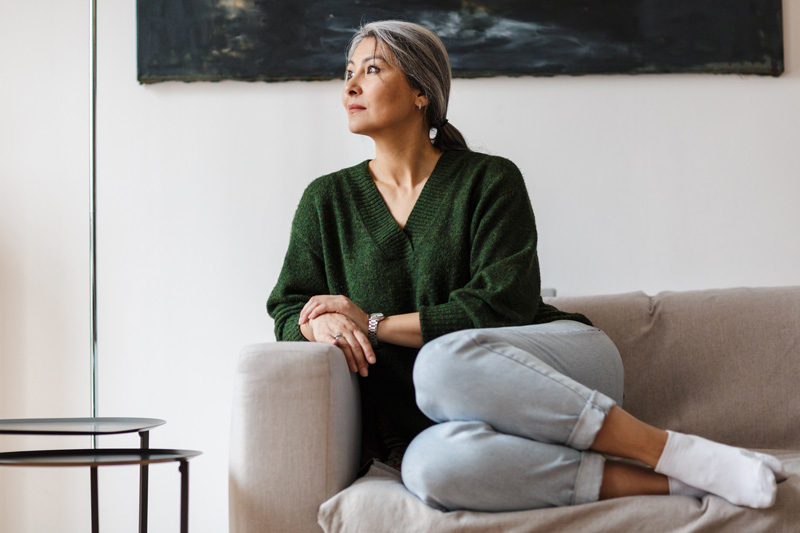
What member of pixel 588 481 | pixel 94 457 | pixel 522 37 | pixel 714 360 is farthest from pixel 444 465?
pixel 522 37

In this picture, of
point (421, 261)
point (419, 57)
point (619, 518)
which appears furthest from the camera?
point (419, 57)

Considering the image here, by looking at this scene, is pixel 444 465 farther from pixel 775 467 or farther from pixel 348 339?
pixel 775 467

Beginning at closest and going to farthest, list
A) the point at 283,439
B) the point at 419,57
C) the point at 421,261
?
1. the point at 283,439
2. the point at 421,261
3. the point at 419,57

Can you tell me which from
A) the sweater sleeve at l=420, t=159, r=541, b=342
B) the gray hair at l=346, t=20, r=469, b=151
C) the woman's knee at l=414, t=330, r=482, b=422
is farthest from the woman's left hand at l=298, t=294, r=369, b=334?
the gray hair at l=346, t=20, r=469, b=151

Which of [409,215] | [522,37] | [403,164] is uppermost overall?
[522,37]

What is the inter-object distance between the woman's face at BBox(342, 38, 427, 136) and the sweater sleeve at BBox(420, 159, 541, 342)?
26 centimetres

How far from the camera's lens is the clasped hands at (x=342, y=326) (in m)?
1.50

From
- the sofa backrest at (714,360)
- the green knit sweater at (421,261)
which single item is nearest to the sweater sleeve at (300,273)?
the green knit sweater at (421,261)

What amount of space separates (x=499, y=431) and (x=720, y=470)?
350 millimetres

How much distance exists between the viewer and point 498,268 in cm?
158

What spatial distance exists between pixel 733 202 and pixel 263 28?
1439 mm

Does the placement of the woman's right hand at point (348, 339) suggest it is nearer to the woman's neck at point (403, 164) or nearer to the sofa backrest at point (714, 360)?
the woman's neck at point (403, 164)

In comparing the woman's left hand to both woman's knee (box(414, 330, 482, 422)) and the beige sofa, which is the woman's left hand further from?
woman's knee (box(414, 330, 482, 422))

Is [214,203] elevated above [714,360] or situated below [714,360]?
above
